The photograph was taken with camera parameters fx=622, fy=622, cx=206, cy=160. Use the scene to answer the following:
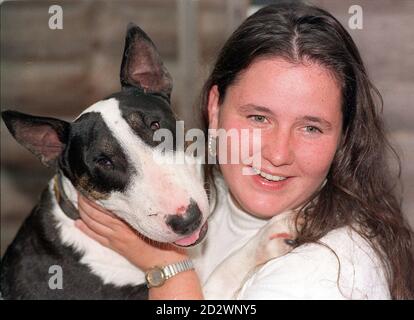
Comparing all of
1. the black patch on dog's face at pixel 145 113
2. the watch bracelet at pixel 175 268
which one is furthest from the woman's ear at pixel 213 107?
the watch bracelet at pixel 175 268

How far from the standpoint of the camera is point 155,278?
2170mm

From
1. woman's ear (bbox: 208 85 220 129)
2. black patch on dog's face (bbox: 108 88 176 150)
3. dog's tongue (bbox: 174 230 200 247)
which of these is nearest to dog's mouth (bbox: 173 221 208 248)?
dog's tongue (bbox: 174 230 200 247)

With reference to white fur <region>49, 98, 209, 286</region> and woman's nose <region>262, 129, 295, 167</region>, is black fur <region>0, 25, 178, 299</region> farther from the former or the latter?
woman's nose <region>262, 129, 295, 167</region>

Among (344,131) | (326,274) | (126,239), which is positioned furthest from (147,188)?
(344,131)

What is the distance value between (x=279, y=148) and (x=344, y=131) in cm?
30

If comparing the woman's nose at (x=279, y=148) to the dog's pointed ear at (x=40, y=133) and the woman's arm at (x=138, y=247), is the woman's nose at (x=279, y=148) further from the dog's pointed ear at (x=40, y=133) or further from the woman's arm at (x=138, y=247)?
the dog's pointed ear at (x=40, y=133)

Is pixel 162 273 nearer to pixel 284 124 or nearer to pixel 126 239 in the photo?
pixel 126 239

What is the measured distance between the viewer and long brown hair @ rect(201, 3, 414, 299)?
200 centimetres

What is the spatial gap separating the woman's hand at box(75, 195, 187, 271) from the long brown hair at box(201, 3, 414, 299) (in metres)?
0.49

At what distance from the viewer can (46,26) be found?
139 inches

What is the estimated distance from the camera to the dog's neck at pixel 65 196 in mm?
2250

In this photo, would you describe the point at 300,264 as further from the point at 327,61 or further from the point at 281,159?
the point at 327,61

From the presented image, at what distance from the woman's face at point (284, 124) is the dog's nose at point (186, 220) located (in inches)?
9.8

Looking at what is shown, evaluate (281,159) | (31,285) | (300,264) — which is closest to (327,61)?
(281,159)
